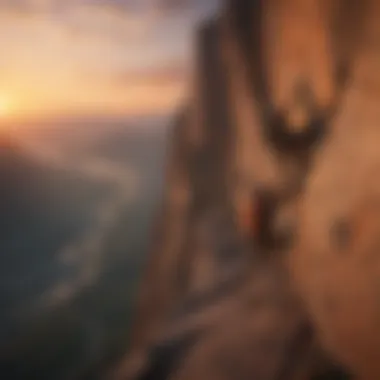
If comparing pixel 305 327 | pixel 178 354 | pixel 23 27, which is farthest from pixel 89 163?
pixel 305 327

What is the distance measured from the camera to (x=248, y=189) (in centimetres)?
194

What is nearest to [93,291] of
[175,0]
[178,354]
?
[178,354]

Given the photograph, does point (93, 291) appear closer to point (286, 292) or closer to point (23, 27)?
point (286, 292)

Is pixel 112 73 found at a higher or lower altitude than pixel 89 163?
higher

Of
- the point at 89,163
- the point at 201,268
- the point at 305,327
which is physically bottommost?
the point at 305,327

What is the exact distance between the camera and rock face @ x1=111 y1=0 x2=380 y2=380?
188 centimetres

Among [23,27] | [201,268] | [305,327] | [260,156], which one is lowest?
[305,327]

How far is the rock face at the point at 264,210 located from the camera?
6.18ft

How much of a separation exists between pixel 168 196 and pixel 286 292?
0.36m

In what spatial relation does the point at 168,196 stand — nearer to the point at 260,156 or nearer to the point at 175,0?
the point at 260,156

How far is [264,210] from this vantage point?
193 cm

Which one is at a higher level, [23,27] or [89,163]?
[23,27]

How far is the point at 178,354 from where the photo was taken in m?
1.88

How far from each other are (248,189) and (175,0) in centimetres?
49
